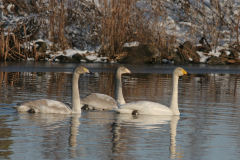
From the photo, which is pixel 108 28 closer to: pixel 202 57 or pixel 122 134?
pixel 202 57

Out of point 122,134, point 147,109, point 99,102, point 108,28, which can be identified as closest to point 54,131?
point 122,134

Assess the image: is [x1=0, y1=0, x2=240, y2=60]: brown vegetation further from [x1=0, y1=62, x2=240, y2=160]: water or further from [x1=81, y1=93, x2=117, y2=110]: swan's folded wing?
[x1=0, y1=62, x2=240, y2=160]: water

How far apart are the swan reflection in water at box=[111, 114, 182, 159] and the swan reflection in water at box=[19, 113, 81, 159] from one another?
0.68 m

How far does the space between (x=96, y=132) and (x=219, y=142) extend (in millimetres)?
2077

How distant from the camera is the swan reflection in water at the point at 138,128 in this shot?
253 inches

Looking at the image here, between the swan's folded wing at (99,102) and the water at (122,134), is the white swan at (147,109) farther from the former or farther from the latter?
the swan's folded wing at (99,102)

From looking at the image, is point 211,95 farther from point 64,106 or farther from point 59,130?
point 59,130

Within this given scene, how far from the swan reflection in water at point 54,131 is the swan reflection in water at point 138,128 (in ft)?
2.24

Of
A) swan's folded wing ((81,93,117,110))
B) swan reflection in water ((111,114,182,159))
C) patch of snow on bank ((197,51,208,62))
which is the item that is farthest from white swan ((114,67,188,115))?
patch of snow on bank ((197,51,208,62))

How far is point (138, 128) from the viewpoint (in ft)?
26.2

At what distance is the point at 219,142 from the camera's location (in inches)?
273

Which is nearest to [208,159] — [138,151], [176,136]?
[138,151]

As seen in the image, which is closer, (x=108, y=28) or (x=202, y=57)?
(x=108, y=28)

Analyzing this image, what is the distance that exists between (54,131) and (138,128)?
1.56m
